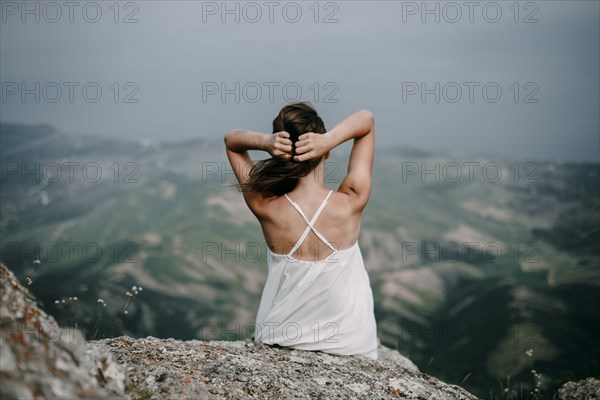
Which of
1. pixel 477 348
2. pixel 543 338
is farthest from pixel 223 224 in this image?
pixel 543 338

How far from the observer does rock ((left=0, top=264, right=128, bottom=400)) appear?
7.58ft

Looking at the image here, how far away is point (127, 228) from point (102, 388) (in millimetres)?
76317

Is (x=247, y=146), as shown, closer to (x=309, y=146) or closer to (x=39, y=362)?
(x=309, y=146)

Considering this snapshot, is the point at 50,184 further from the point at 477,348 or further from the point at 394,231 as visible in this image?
the point at 477,348

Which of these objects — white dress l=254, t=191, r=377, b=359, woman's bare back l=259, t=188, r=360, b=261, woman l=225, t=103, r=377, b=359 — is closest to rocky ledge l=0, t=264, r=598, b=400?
white dress l=254, t=191, r=377, b=359

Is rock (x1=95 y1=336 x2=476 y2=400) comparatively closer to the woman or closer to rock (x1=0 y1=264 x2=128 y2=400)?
the woman

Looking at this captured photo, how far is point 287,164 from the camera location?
4.88 meters

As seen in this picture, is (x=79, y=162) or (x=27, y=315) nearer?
(x=27, y=315)

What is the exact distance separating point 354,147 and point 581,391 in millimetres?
3746

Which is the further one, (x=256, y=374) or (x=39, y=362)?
(x=256, y=374)

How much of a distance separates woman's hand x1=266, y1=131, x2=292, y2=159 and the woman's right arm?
0.29 ft

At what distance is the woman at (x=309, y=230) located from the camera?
497cm

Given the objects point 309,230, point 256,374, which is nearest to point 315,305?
point 309,230

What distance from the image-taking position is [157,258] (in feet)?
218
